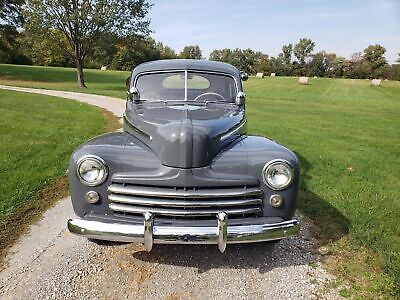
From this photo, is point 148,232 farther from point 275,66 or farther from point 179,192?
point 275,66

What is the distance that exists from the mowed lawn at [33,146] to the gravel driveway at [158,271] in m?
0.59

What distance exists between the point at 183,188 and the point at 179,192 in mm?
56

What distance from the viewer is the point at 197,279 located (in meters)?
3.10

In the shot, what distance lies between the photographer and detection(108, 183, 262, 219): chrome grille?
2.93 meters

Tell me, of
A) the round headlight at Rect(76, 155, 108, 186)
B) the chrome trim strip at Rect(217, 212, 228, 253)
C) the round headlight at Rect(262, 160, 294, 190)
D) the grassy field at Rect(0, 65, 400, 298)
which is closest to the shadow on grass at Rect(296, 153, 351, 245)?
the grassy field at Rect(0, 65, 400, 298)

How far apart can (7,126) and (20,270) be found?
6.45 metres

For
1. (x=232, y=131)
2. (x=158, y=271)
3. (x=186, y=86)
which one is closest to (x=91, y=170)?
(x=158, y=271)

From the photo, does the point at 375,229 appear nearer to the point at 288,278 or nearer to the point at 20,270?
the point at 288,278

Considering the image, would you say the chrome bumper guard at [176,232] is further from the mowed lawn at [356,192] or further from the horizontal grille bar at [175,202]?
the mowed lawn at [356,192]

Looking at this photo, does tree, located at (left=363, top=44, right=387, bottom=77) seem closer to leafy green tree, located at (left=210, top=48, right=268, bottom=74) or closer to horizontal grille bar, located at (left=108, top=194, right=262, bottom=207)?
leafy green tree, located at (left=210, top=48, right=268, bottom=74)

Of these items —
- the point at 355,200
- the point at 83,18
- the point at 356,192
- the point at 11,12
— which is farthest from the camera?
the point at 11,12

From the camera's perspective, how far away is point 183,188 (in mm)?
2969

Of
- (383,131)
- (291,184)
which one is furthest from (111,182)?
(383,131)

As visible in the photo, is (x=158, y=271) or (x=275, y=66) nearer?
(x=158, y=271)
